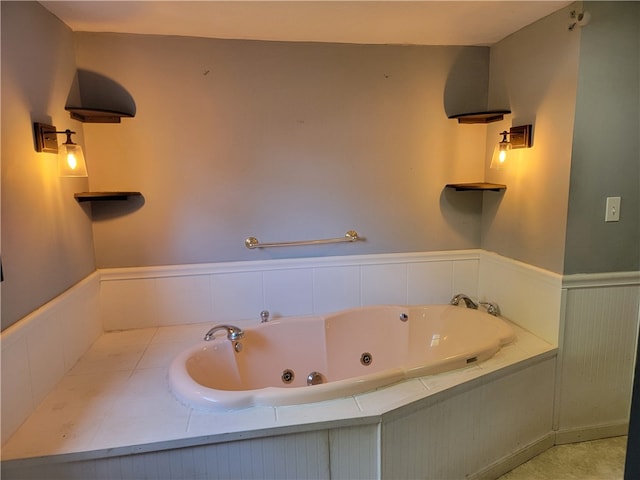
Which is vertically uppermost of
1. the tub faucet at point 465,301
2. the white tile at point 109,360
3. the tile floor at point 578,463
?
the tub faucet at point 465,301

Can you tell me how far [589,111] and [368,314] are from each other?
144 centimetres

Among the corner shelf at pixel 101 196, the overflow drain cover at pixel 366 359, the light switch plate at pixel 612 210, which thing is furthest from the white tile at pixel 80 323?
the light switch plate at pixel 612 210

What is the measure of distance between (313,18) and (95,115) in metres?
1.12

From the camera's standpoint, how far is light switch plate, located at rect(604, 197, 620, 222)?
187cm

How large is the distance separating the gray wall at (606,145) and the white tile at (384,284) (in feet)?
2.87

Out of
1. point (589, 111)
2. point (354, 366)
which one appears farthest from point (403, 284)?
point (589, 111)

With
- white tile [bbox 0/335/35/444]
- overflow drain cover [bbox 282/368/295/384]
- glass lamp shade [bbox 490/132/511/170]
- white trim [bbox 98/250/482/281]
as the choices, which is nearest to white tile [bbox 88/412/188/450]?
white tile [bbox 0/335/35/444]

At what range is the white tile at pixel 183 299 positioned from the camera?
7.43 ft

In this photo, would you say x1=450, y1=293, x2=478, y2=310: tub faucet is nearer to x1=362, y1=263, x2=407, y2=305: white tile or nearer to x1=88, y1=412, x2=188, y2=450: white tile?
x1=362, y1=263, x2=407, y2=305: white tile

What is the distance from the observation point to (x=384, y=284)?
8.14ft

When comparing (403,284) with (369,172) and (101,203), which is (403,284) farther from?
(101,203)

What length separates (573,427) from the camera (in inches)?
81.3

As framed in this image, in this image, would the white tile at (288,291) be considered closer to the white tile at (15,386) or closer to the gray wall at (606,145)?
the white tile at (15,386)

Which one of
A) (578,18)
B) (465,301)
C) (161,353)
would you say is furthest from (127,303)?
(578,18)
